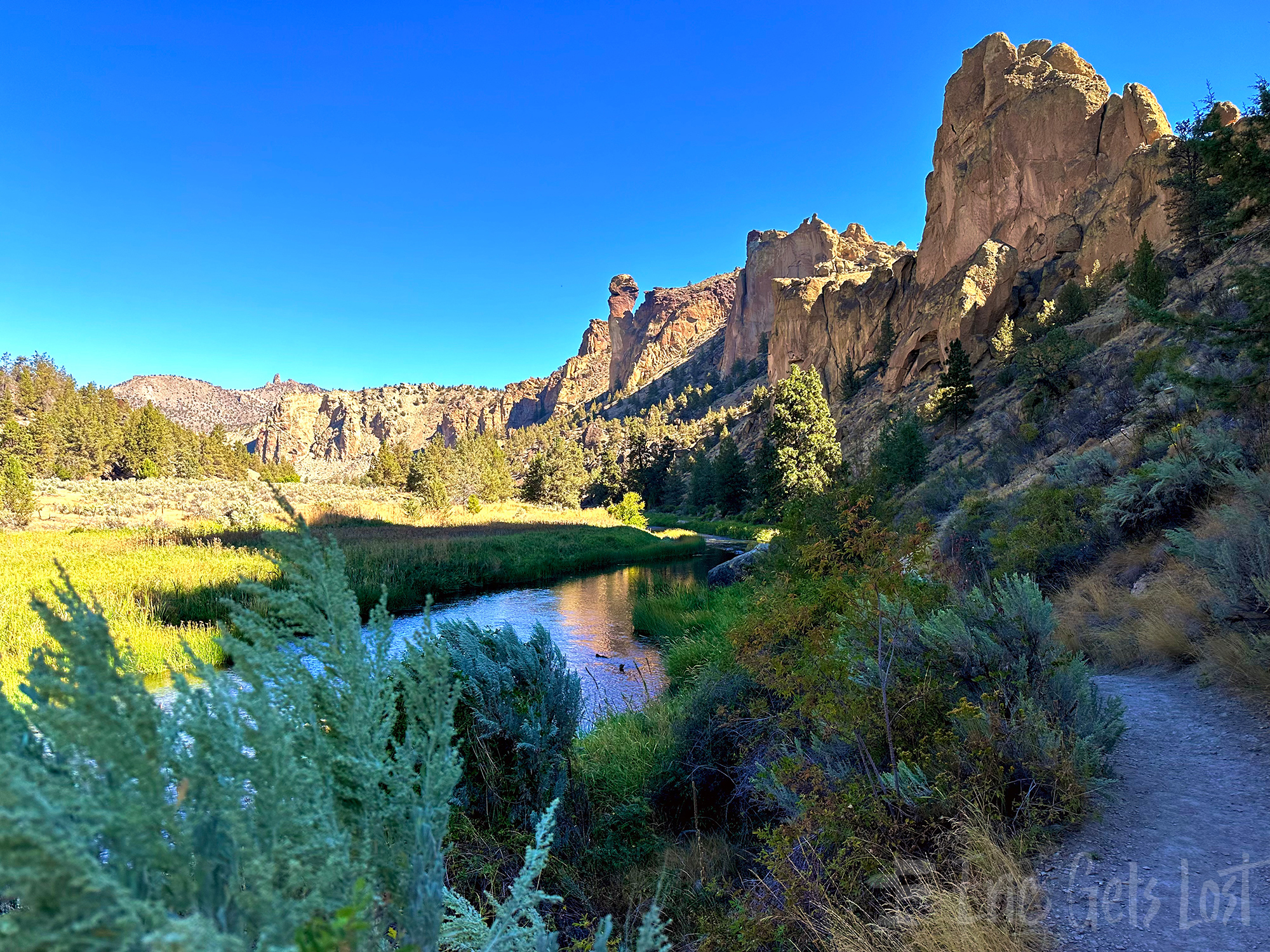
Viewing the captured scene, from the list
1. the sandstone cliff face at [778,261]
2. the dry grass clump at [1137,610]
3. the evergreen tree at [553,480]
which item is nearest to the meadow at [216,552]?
the dry grass clump at [1137,610]

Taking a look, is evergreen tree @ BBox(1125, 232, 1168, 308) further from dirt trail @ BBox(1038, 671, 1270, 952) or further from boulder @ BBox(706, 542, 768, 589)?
dirt trail @ BBox(1038, 671, 1270, 952)

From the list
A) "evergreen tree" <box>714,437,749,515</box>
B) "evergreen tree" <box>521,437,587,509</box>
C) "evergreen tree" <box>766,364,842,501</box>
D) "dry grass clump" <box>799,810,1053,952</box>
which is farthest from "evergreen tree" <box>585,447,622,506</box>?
"dry grass clump" <box>799,810,1053,952</box>

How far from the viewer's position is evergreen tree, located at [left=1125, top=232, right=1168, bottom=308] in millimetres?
24281

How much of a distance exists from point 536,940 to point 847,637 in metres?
2.99

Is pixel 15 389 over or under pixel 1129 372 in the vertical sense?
over

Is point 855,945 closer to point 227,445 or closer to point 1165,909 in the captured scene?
point 1165,909

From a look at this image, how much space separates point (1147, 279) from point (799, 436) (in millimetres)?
17069

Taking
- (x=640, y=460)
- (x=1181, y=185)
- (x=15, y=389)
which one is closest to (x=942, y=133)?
(x=1181, y=185)

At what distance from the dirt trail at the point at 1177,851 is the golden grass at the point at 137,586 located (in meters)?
6.37

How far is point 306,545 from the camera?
1.55 metres

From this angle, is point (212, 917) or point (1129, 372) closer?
point (212, 917)

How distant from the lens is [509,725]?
14.0 feet

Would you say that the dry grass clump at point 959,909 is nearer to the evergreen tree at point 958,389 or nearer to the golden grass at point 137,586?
the golden grass at point 137,586

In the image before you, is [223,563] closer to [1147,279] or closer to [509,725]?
[509,725]
